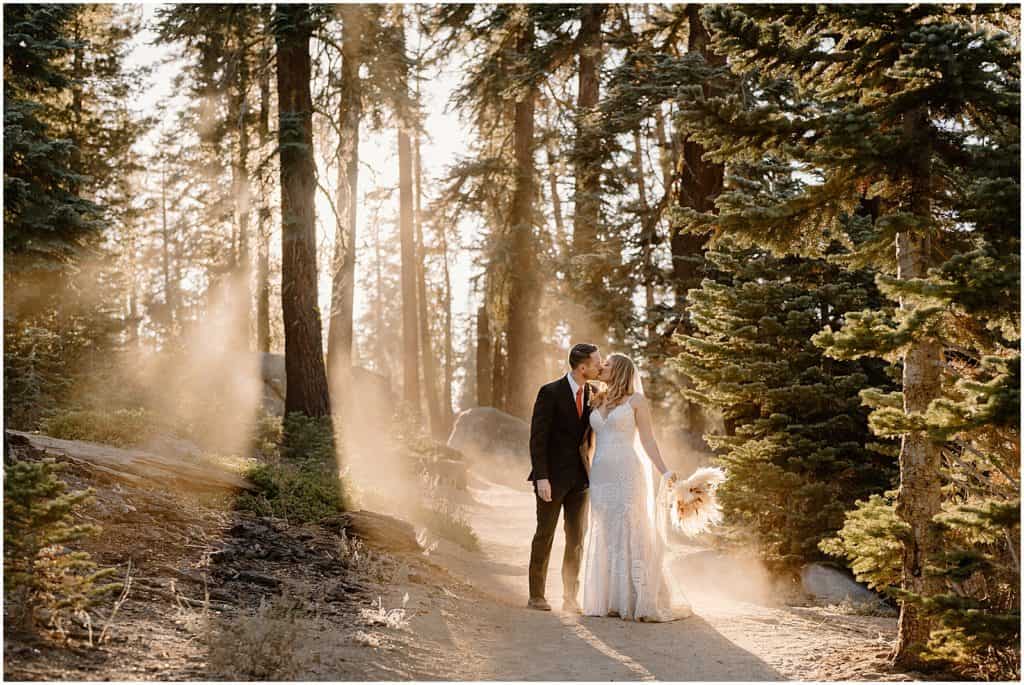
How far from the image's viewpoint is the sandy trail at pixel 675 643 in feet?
17.9

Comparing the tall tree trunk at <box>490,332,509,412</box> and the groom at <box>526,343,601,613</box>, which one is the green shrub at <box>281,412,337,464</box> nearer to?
the groom at <box>526,343,601,613</box>

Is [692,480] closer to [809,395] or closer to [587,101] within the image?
[809,395]

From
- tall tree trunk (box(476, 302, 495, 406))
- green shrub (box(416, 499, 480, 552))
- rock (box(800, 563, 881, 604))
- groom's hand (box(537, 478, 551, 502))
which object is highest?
tall tree trunk (box(476, 302, 495, 406))

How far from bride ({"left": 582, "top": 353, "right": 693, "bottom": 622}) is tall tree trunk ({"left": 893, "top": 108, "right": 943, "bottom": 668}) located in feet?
6.47

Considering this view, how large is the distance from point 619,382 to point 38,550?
4.44 metres

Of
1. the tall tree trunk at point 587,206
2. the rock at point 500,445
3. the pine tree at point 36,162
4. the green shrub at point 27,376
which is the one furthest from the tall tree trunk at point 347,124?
the green shrub at point 27,376

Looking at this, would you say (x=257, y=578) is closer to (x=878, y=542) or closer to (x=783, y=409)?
(x=878, y=542)

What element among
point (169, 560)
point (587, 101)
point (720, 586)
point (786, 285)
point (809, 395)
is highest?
point (587, 101)

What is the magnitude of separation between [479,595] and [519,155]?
14.0 m

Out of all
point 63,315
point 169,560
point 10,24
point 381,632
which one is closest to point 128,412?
point 63,315

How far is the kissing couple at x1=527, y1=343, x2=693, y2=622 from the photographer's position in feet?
23.2

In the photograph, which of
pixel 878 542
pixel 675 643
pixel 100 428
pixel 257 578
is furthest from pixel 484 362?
pixel 878 542

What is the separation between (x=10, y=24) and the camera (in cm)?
1161

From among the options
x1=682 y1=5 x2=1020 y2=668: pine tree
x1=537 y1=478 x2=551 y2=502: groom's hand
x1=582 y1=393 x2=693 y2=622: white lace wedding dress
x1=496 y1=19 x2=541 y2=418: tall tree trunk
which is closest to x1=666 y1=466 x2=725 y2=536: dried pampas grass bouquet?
x1=582 y1=393 x2=693 y2=622: white lace wedding dress
